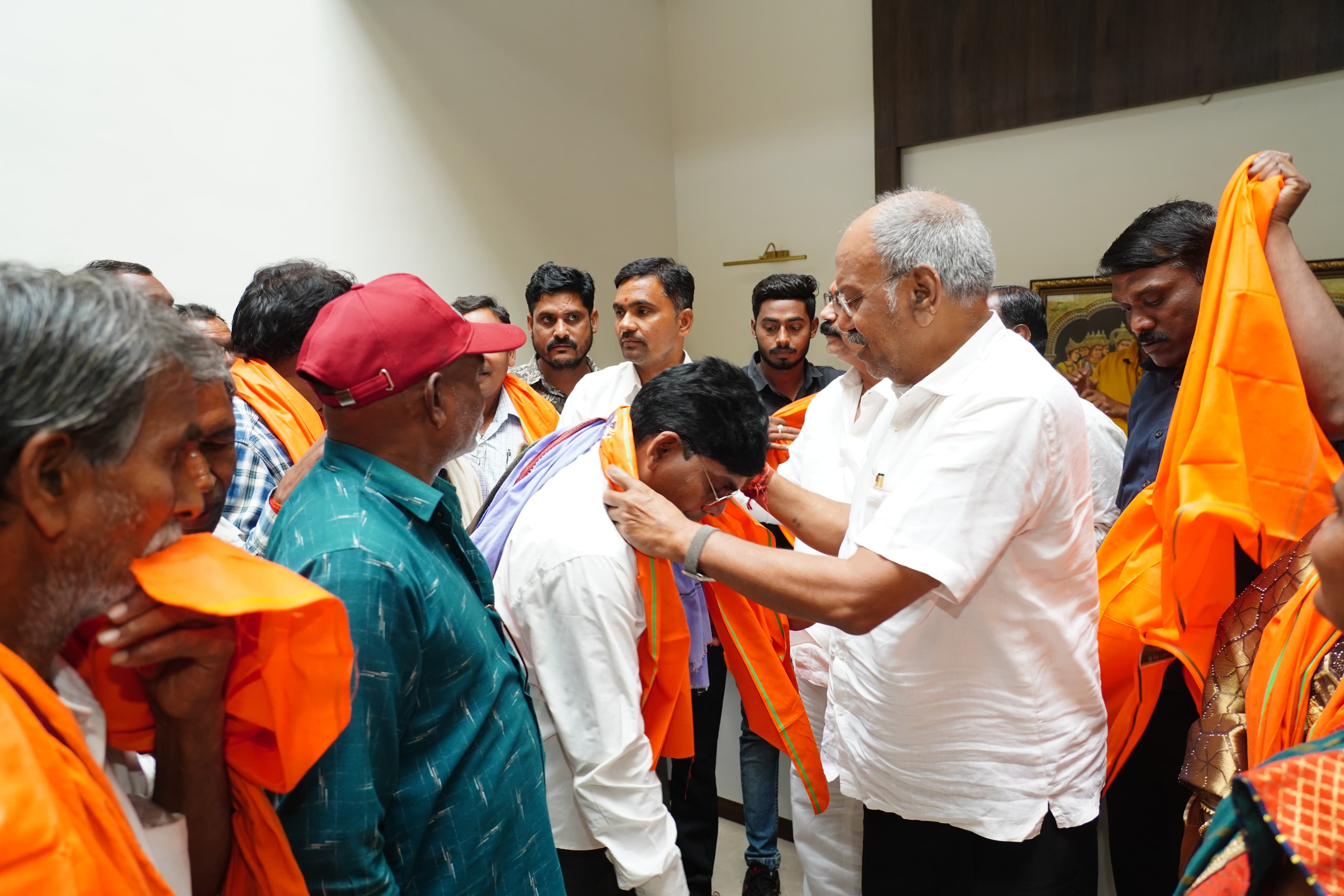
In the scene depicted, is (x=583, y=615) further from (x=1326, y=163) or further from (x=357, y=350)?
(x=1326, y=163)

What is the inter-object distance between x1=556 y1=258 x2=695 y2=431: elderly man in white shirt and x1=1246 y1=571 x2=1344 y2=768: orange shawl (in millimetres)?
2303

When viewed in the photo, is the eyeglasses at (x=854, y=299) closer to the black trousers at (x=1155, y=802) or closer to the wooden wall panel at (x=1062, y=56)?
the black trousers at (x=1155, y=802)

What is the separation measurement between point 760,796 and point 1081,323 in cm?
344

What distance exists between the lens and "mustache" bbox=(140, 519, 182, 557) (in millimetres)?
766

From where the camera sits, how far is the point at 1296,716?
4.39ft

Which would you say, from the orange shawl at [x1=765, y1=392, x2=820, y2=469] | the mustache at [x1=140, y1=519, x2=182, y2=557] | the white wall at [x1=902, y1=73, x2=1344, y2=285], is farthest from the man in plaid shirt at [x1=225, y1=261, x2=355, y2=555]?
the white wall at [x1=902, y1=73, x2=1344, y2=285]

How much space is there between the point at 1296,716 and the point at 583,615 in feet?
3.79

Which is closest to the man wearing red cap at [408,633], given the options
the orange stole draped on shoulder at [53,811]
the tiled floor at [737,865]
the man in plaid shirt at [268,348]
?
the orange stole draped on shoulder at [53,811]

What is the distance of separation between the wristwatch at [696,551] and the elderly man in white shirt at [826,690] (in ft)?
1.96

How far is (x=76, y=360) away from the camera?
68 centimetres

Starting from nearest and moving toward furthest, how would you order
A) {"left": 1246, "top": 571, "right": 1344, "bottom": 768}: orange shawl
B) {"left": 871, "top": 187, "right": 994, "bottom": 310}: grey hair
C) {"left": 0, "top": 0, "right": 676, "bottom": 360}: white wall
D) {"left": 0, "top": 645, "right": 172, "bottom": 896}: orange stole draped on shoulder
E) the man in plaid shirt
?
{"left": 0, "top": 645, "right": 172, "bottom": 896}: orange stole draped on shoulder → {"left": 1246, "top": 571, "right": 1344, "bottom": 768}: orange shawl → {"left": 871, "top": 187, "right": 994, "bottom": 310}: grey hair → the man in plaid shirt → {"left": 0, "top": 0, "right": 676, "bottom": 360}: white wall

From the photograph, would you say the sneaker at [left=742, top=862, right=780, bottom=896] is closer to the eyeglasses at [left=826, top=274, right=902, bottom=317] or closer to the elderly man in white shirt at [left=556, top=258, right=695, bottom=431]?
the elderly man in white shirt at [left=556, top=258, right=695, bottom=431]

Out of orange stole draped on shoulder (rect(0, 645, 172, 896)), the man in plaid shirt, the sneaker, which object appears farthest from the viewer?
the sneaker

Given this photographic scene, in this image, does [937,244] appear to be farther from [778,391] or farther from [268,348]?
[778,391]
